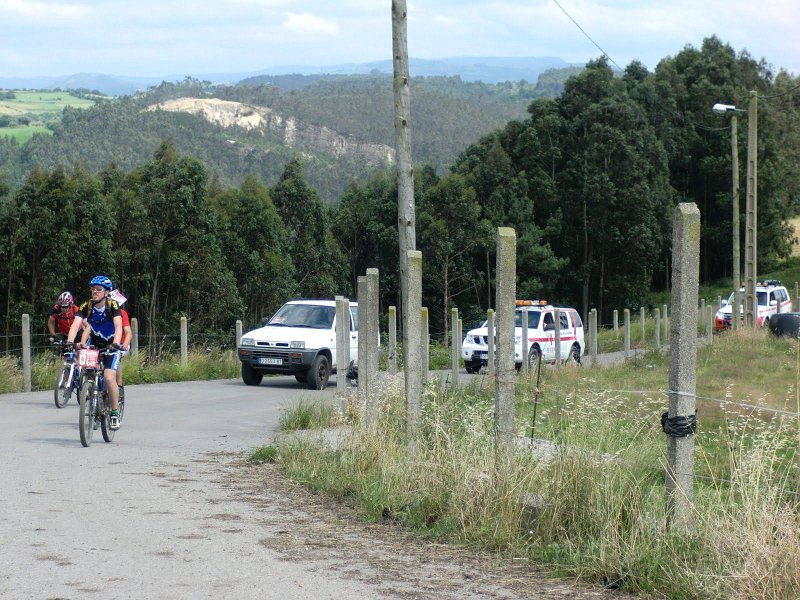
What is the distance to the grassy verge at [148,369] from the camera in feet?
75.0

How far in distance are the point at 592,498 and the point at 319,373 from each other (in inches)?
694

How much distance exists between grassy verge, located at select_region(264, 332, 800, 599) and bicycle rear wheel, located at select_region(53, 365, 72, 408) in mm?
8201

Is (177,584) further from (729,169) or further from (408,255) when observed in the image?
(729,169)

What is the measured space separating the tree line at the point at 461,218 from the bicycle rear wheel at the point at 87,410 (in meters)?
38.8

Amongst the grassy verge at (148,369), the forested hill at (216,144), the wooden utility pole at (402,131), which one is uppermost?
the forested hill at (216,144)

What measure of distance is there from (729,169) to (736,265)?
34.8 metres

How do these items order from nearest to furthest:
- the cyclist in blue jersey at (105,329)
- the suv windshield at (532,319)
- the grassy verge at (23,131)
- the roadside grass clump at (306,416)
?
the cyclist in blue jersey at (105,329) < the roadside grass clump at (306,416) < the suv windshield at (532,319) < the grassy verge at (23,131)

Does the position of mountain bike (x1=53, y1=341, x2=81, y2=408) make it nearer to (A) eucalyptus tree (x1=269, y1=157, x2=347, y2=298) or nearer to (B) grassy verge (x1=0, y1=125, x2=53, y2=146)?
(A) eucalyptus tree (x1=269, y1=157, x2=347, y2=298)

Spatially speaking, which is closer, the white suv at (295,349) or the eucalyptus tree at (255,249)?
the white suv at (295,349)

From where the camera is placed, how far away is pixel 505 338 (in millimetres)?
8734

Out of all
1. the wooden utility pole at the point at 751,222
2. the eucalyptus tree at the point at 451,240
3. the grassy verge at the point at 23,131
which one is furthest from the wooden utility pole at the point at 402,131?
the grassy verge at the point at 23,131

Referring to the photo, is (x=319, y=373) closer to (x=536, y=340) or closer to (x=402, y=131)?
(x=536, y=340)

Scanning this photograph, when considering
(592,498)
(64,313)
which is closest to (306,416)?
(64,313)

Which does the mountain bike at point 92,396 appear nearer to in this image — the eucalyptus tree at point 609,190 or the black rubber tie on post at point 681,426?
the black rubber tie on post at point 681,426
